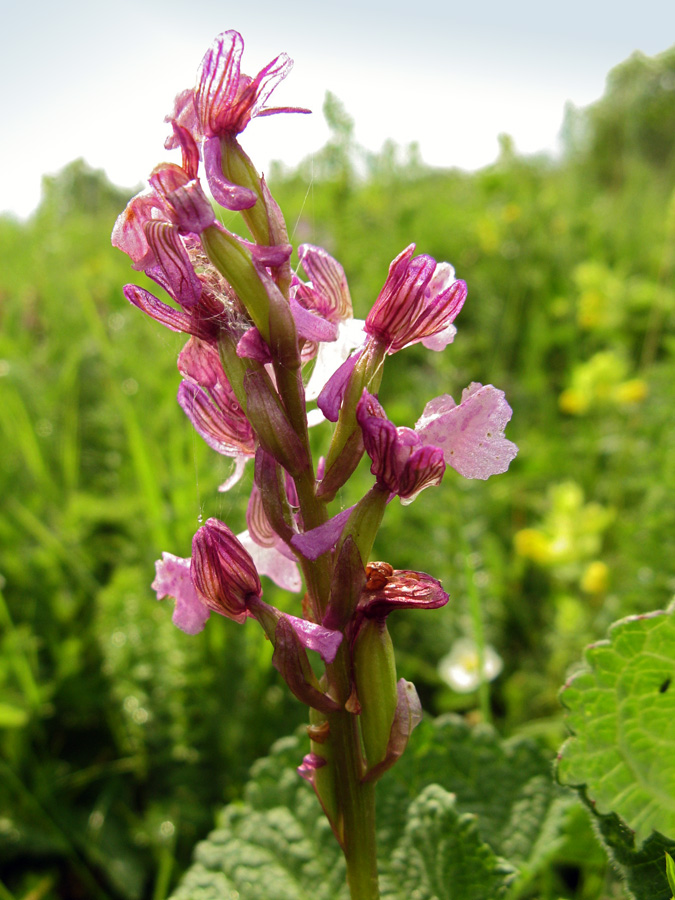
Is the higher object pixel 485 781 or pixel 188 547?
pixel 188 547

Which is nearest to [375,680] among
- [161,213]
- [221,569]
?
[221,569]

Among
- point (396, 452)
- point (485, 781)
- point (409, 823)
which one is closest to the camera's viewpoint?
point (396, 452)

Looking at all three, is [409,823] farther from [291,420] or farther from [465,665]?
[465,665]

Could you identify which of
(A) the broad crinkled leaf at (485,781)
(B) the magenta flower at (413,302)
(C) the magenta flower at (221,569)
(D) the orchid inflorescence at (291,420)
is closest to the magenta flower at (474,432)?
(D) the orchid inflorescence at (291,420)

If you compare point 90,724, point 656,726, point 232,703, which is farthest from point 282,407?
point 90,724

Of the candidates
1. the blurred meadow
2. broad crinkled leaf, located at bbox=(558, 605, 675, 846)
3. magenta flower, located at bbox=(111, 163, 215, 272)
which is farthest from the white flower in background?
magenta flower, located at bbox=(111, 163, 215, 272)

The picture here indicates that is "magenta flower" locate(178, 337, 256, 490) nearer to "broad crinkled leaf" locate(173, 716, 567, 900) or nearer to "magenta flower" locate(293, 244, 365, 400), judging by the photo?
"magenta flower" locate(293, 244, 365, 400)
